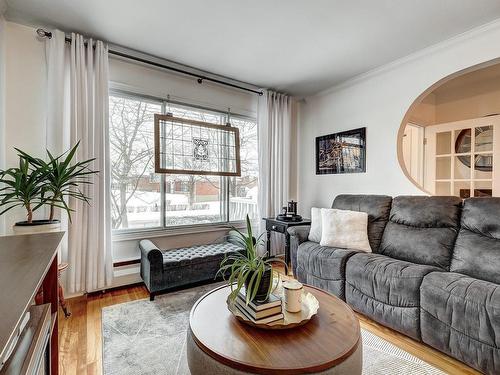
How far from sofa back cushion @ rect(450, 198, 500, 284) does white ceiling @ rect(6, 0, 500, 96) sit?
1587mm

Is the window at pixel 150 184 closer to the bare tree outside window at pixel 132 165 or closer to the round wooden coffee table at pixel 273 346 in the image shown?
the bare tree outside window at pixel 132 165

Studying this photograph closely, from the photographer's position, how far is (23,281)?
0.74 meters

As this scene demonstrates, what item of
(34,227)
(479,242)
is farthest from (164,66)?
(479,242)

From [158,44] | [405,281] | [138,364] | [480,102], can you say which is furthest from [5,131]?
[480,102]

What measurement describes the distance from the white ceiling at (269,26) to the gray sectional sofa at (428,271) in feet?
5.05

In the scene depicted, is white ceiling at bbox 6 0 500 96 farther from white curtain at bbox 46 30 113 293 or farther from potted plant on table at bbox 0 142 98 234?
potted plant on table at bbox 0 142 98 234

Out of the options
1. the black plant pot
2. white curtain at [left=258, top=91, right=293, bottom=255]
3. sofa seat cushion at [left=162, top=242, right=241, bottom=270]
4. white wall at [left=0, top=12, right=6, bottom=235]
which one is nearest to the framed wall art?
white curtain at [left=258, top=91, right=293, bottom=255]

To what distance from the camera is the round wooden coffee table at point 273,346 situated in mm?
1019

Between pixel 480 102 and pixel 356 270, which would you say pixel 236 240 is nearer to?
pixel 356 270

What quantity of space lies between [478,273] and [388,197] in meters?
1.05

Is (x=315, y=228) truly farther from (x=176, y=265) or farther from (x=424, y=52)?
(x=424, y=52)

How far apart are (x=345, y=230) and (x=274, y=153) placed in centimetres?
165

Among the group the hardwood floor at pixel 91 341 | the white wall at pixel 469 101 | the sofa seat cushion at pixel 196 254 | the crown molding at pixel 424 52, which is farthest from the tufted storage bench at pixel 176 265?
the white wall at pixel 469 101

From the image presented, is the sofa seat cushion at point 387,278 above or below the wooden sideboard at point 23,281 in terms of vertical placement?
below
